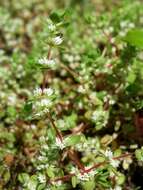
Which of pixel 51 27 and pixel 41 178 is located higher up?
pixel 51 27

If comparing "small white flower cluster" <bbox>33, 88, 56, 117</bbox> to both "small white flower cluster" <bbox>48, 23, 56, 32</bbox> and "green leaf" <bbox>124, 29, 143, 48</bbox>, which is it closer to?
"small white flower cluster" <bbox>48, 23, 56, 32</bbox>

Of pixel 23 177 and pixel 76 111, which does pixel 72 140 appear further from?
pixel 76 111

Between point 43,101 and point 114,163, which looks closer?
point 43,101

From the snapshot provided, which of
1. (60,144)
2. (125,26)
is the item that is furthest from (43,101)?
(125,26)

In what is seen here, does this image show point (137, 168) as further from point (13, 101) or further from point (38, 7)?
point (38, 7)

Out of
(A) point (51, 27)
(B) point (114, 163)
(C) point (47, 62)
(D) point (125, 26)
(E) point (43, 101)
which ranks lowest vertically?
(B) point (114, 163)

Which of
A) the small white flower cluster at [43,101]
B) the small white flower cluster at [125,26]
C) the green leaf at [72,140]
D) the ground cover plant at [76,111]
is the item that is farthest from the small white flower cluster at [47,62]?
the small white flower cluster at [125,26]

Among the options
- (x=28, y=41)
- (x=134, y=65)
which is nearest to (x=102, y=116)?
(x=134, y=65)

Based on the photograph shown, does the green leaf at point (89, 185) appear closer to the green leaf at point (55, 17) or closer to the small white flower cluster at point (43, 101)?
the small white flower cluster at point (43, 101)
